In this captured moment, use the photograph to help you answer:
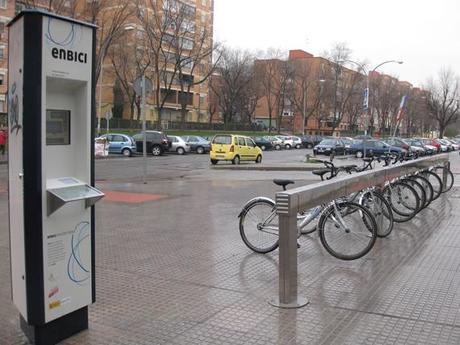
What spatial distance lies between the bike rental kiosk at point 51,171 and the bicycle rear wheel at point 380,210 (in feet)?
15.8

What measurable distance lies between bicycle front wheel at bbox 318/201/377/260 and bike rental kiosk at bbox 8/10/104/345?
3.28m

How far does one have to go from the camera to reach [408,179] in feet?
33.8

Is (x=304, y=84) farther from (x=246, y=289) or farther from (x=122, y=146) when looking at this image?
(x=246, y=289)

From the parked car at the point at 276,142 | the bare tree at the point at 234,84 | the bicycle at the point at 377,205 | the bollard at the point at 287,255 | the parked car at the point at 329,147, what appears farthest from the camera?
the bare tree at the point at 234,84

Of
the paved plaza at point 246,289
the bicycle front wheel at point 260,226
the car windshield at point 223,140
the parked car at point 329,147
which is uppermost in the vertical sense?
the car windshield at point 223,140

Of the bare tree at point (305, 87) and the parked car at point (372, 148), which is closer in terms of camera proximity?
the parked car at point (372, 148)

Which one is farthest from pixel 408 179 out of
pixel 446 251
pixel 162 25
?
pixel 162 25

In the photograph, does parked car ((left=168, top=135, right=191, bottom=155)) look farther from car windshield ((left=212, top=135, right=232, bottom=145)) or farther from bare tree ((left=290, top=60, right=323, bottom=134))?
bare tree ((left=290, top=60, right=323, bottom=134))

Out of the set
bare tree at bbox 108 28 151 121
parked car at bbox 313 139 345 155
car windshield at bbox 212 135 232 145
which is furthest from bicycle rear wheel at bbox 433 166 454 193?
bare tree at bbox 108 28 151 121

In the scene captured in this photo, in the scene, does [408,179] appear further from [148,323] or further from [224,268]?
[148,323]

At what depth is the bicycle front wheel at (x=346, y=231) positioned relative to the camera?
6652 millimetres

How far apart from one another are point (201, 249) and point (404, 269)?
8.32 ft

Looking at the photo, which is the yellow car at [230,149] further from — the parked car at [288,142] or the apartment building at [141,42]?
the parked car at [288,142]

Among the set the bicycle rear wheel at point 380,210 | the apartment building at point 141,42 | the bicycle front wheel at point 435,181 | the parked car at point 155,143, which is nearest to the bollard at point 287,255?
the bicycle rear wheel at point 380,210
